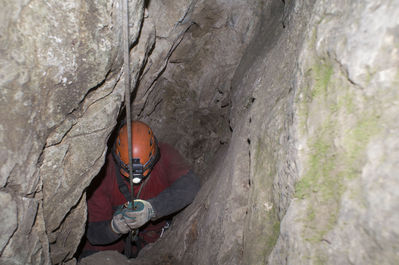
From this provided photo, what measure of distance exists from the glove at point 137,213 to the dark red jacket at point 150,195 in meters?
0.11

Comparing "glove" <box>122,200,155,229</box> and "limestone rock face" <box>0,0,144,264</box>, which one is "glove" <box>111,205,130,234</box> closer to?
"glove" <box>122,200,155,229</box>

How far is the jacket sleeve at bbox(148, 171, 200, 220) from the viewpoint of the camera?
151 inches

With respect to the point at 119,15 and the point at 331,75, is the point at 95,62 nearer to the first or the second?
the point at 119,15

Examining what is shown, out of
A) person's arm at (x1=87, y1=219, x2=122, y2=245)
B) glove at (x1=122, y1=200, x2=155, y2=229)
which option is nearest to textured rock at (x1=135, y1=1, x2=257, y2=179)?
glove at (x1=122, y1=200, x2=155, y2=229)

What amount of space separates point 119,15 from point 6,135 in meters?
1.15

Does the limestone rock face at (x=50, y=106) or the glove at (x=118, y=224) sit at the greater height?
the limestone rock face at (x=50, y=106)

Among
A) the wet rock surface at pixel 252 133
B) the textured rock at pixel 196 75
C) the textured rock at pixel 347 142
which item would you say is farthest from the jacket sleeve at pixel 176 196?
the textured rock at pixel 347 142

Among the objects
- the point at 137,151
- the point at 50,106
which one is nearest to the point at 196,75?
the point at 137,151

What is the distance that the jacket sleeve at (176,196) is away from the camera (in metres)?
3.84

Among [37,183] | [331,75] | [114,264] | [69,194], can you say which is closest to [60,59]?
[37,183]

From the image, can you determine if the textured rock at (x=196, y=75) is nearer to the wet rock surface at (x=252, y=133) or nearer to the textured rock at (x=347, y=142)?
the wet rock surface at (x=252, y=133)

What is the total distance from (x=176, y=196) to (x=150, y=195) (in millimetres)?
416

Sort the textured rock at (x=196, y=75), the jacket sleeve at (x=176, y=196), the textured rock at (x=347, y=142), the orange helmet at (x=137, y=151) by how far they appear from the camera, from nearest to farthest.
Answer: the textured rock at (x=347, y=142)
the orange helmet at (x=137, y=151)
the textured rock at (x=196, y=75)
the jacket sleeve at (x=176, y=196)

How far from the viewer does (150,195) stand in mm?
4020
